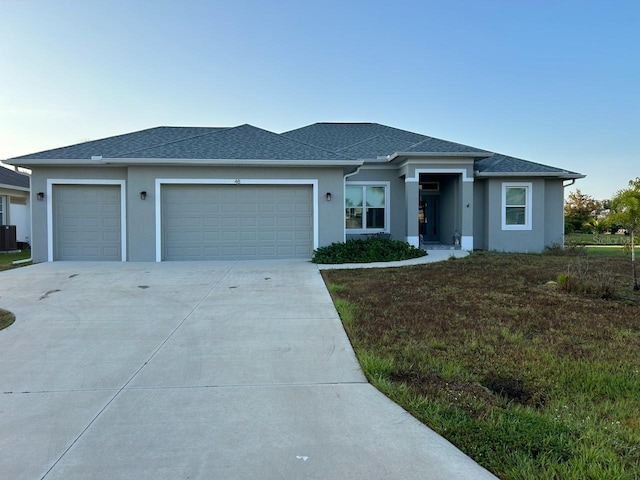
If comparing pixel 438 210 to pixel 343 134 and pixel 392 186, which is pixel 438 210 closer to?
pixel 392 186

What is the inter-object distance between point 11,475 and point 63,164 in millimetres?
12694

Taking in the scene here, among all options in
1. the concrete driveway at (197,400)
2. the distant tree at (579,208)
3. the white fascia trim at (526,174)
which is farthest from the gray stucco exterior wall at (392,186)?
the distant tree at (579,208)

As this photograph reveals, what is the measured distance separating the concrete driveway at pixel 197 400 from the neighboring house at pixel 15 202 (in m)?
16.1

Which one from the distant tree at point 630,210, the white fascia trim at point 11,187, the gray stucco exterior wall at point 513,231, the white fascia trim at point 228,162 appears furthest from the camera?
the white fascia trim at point 11,187

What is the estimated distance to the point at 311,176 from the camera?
1312 cm

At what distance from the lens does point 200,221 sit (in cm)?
1305

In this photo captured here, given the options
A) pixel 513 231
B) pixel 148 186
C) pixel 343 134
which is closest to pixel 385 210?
pixel 513 231

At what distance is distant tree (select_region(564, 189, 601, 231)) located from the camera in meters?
35.5

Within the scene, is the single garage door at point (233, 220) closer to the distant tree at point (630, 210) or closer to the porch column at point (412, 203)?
the porch column at point (412, 203)

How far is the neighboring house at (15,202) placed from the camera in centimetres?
1928

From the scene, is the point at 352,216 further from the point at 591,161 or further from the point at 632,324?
the point at 591,161

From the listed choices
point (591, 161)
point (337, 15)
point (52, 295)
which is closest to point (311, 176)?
point (337, 15)

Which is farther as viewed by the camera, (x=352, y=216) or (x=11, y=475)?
(x=352, y=216)

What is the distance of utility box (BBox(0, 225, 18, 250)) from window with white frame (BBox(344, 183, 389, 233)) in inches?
599
